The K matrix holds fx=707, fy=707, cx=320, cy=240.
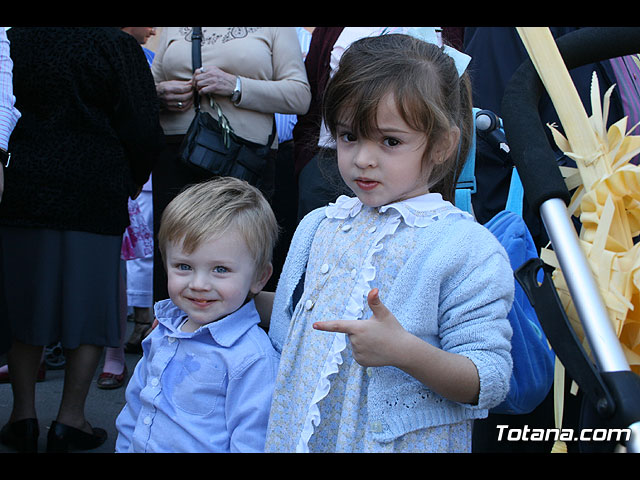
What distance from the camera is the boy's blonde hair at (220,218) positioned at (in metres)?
1.78

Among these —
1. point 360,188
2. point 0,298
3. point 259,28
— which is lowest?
point 0,298

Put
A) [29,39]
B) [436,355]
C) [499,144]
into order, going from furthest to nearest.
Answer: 1. [29,39]
2. [499,144]
3. [436,355]

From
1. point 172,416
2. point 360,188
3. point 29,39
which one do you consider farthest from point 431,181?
point 29,39

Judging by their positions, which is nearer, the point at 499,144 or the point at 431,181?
the point at 431,181

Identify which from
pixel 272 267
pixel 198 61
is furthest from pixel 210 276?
pixel 198 61

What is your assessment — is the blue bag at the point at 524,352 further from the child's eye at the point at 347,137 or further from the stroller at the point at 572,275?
the child's eye at the point at 347,137

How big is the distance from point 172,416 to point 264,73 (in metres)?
1.85

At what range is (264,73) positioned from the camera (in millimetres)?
3176

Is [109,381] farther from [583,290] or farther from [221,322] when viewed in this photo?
[583,290]

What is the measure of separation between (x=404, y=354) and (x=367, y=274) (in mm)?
238

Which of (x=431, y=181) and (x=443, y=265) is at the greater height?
(x=431, y=181)

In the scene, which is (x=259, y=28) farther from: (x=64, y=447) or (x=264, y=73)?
(x=64, y=447)

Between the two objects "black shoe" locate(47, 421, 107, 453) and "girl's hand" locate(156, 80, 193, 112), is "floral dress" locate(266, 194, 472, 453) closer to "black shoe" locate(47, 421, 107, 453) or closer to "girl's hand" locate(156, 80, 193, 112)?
"black shoe" locate(47, 421, 107, 453)

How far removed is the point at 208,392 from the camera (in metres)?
1.76
